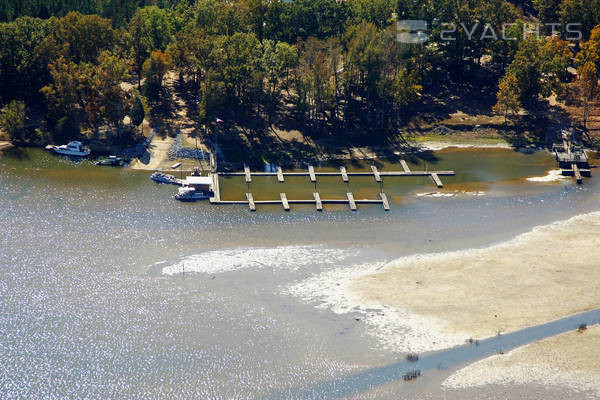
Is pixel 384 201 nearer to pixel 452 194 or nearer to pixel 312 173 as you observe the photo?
pixel 452 194

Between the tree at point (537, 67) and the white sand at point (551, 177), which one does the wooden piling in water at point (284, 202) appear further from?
the tree at point (537, 67)

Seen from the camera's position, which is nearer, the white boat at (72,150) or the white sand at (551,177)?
the white sand at (551,177)

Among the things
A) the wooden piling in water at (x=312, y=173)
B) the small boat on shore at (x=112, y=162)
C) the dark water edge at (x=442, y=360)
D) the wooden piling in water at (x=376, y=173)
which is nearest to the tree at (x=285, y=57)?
the wooden piling in water at (x=312, y=173)

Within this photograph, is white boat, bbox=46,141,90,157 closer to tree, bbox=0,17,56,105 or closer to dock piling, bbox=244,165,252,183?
tree, bbox=0,17,56,105

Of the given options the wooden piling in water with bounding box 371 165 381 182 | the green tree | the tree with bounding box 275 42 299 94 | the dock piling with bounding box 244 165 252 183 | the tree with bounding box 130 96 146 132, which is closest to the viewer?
the dock piling with bounding box 244 165 252 183

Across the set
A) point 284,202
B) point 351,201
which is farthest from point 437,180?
point 284,202

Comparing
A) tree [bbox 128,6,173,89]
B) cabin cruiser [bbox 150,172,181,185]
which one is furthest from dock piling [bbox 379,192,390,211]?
tree [bbox 128,6,173,89]
